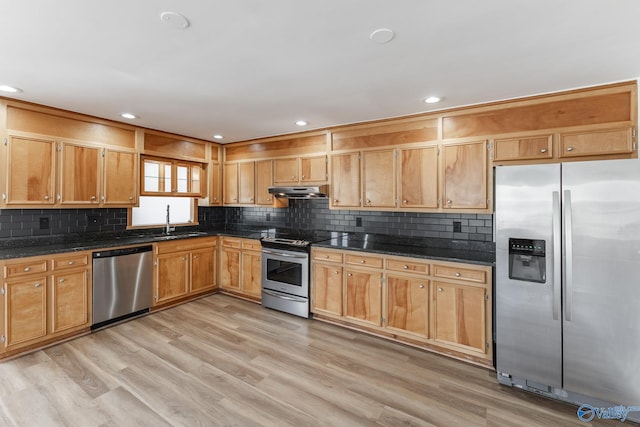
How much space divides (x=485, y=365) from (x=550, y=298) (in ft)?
2.90

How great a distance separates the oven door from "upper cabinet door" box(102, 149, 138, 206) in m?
1.88

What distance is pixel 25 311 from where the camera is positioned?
281cm

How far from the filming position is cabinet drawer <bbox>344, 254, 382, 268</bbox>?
3.21m

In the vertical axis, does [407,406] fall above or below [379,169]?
below

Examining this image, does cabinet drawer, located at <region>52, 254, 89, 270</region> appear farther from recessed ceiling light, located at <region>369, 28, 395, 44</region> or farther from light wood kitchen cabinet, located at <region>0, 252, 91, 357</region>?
recessed ceiling light, located at <region>369, 28, 395, 44</region>

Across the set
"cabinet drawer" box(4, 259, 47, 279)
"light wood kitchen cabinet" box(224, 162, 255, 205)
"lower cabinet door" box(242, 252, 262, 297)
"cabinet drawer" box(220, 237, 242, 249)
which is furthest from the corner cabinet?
"cabinet drawer" box(4, 259, 47, 279)

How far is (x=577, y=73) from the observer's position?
2.26 metres

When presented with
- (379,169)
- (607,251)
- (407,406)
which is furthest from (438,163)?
(407,406)

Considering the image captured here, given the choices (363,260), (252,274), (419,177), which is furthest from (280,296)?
(419,177)

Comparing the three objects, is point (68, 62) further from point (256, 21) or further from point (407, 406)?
point (407, 406)

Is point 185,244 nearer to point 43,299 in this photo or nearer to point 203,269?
point 203,269

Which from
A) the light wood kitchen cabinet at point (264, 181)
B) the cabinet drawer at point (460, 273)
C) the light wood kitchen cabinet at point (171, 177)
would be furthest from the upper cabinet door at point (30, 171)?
the cabinet drawer at point (460, 273)
